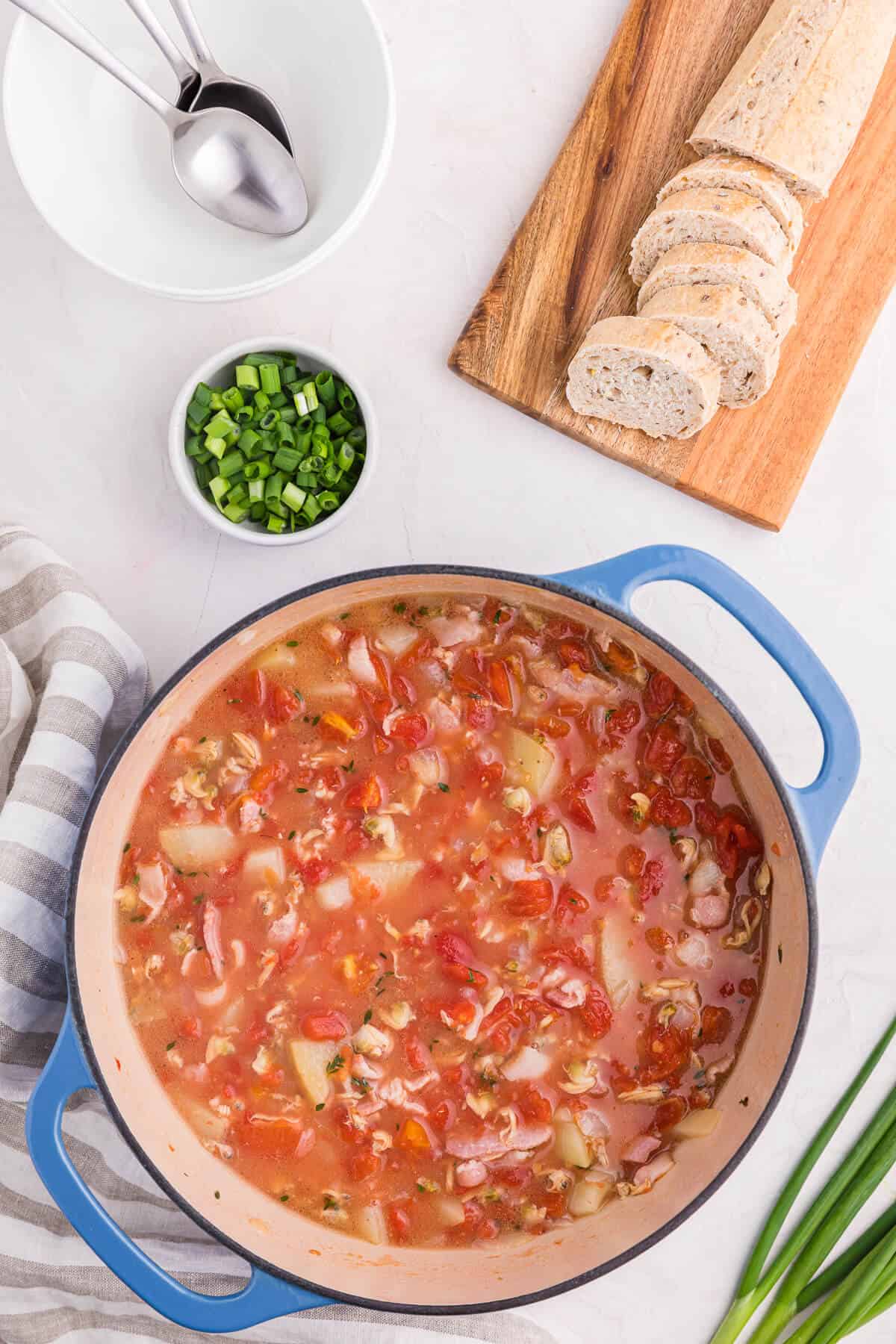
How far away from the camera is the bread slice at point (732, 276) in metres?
2.95

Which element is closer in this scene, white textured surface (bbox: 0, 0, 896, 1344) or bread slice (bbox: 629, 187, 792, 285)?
bread slice (bbox: 629, 187, 792, 285)

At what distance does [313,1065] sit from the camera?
311 centimetres

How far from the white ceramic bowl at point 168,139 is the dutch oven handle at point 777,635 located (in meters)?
1.19

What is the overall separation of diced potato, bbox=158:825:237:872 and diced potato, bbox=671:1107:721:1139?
1.53 metres

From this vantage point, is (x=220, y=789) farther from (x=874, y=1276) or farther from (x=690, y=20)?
(x=690, y=20)

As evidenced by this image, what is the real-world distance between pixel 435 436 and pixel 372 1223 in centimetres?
236

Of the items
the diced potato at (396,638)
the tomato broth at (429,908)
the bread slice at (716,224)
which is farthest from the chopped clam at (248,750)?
the bread slice at (716,224)

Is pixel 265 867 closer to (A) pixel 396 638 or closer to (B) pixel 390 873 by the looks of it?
(B) pixel 390 873

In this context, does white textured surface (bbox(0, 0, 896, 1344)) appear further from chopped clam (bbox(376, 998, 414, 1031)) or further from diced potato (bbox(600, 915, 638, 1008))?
chopped clam (bbox(376, 998, 414, 1031))

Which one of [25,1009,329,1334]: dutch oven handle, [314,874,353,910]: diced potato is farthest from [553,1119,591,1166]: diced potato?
[314,874,353,910]: diced potato

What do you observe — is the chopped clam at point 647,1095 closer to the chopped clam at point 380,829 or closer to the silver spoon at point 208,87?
the chopped clam at point 380,829

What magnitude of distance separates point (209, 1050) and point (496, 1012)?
33.1 inches

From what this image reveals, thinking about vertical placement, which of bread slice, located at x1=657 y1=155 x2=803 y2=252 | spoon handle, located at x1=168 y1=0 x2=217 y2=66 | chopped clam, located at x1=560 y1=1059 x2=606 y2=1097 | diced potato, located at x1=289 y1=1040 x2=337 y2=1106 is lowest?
diced potato, located at x1=289 y1=1040 x2=337 y2=1106

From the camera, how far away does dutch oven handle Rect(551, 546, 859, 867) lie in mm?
2811
